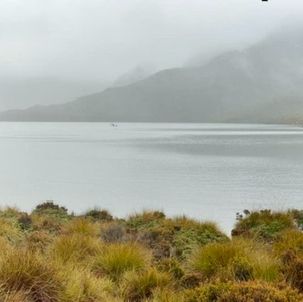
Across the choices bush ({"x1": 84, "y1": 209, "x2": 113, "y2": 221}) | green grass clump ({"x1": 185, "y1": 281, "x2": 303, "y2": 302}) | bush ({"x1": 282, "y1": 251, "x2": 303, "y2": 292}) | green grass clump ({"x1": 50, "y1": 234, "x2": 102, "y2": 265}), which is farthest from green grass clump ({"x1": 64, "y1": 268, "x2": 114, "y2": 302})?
bush ({"x1": 84, "y1": 209, "x2": 113, "y2": 221})

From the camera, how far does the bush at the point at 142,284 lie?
821 cm

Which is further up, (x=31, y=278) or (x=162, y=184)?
(x=31, y=278)

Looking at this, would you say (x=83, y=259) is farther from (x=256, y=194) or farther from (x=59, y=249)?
(x=256, y=194)

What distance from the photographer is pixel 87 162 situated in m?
72.4

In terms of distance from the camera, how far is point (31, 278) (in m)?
6.94

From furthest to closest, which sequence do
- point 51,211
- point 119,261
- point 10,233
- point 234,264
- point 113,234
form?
1. point 51,211
2. point 10,233
3. point 113,234
4. point 119,261
5. point 234,264

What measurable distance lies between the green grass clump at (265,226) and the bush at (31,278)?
8.17 meters

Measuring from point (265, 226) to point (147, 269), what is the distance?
291 inches

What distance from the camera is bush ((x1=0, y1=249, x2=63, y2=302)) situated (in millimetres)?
6781

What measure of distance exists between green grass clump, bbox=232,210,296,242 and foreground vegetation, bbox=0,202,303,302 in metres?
0.17

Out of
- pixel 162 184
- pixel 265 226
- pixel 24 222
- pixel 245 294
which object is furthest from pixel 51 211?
pixel 162 184

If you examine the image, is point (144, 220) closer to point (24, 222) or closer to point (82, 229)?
point (24, 222)

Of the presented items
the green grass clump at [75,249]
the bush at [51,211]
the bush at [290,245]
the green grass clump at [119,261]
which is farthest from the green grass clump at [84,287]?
the bush at [51,211]

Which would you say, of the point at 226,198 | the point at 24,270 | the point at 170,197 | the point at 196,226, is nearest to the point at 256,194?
the point at 226,198
